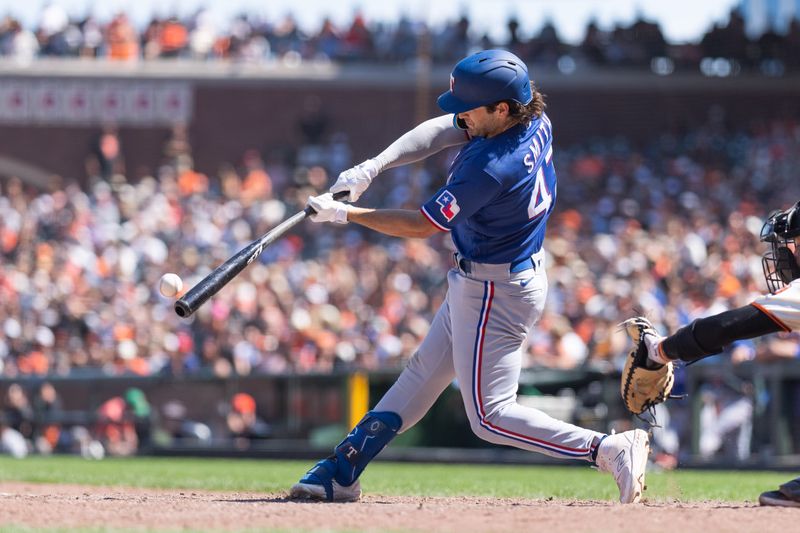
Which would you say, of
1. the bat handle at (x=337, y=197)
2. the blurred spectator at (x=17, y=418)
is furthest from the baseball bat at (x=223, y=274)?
the blurred spectator at (x=17, y=418)

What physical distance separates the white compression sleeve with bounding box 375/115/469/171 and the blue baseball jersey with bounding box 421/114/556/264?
24 cm

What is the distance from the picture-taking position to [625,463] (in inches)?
217

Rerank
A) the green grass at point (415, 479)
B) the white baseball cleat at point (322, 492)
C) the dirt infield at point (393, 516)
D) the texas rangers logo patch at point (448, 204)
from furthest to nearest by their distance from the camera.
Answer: the green grass at point (415, 479) → the white baseball cleat at point (322, 492) → the texas rangers logo patch at point (448, 204) → the dirt infield at point (393, 516)

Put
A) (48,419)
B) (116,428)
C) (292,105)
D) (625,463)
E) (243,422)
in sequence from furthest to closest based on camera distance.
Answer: (292,105) < (48,419) < (116,428) < (243,422) < (625,463)

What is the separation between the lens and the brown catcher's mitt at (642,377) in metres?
5.52

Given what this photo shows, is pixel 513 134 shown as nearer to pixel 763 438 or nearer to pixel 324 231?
pixel 763 438

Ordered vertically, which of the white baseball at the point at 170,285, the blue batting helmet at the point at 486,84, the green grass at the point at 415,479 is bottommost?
the green grass at the point at 415,479

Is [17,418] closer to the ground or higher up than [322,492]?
closer to the ground

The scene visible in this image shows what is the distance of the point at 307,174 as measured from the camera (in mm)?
24953

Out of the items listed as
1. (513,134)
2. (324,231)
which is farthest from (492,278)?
(324,231)

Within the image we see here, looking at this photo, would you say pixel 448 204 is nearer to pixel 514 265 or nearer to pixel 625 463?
pixel 514 265

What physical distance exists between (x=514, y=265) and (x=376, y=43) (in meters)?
23.0

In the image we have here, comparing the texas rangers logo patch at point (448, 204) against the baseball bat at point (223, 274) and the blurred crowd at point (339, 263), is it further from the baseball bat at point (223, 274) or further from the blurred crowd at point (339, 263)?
the blurred crowd at point (339, 263)

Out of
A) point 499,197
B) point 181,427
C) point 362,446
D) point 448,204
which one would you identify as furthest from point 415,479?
point 181,427
